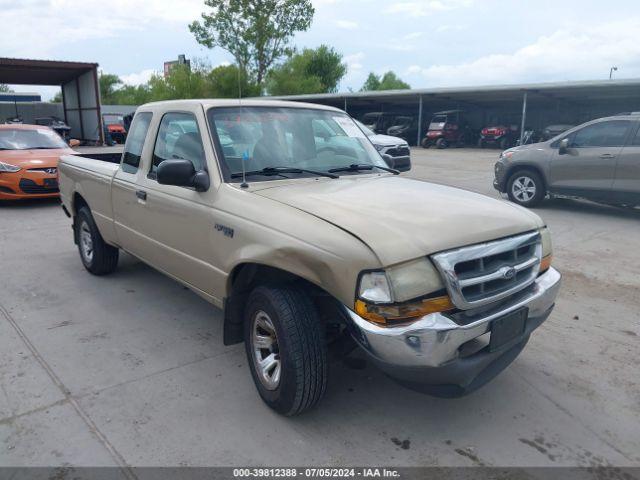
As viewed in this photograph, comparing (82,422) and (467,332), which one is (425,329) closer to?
(467,332)

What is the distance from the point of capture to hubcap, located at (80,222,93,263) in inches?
220

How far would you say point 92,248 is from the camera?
5500 millimetres

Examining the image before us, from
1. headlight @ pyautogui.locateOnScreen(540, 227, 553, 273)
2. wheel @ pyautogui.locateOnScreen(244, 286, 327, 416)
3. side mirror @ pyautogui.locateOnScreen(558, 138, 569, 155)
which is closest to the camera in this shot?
wheel @ pyautogui.locateOnScreen(244, 286, 327, 416)

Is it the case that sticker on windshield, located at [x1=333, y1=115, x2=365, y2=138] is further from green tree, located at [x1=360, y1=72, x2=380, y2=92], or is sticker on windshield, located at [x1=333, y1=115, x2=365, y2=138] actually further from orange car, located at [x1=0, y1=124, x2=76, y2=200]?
green tree, located at [x1=360, y1=72, x2=380, y2=92]

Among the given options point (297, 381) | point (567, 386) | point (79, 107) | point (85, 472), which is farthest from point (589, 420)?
point (79, 107)

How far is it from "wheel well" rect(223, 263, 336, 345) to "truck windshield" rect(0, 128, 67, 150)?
29.8 ft

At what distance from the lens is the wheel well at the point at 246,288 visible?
296 centimetres

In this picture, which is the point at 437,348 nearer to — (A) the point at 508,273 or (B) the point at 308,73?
(A) the point at 508,273

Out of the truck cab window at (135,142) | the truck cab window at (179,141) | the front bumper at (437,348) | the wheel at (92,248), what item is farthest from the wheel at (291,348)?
the wheel at (92,248)

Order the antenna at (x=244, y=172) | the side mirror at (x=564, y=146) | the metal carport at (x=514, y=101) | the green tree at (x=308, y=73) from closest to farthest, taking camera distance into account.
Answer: the antenna at (x=244, y=172)
the side mirror at (x=564, y=146)
the metal carport at (x=514, y=101)
the green tree at (x=308, y=73)

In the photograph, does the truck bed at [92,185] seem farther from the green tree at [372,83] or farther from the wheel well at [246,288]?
the green tree at [372,83]

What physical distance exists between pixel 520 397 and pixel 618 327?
1674 mm

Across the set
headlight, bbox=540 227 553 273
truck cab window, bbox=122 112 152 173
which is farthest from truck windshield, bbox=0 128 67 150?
headlight, bbox=540 227 553 273

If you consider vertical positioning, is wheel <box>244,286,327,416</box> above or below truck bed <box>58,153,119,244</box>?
below
